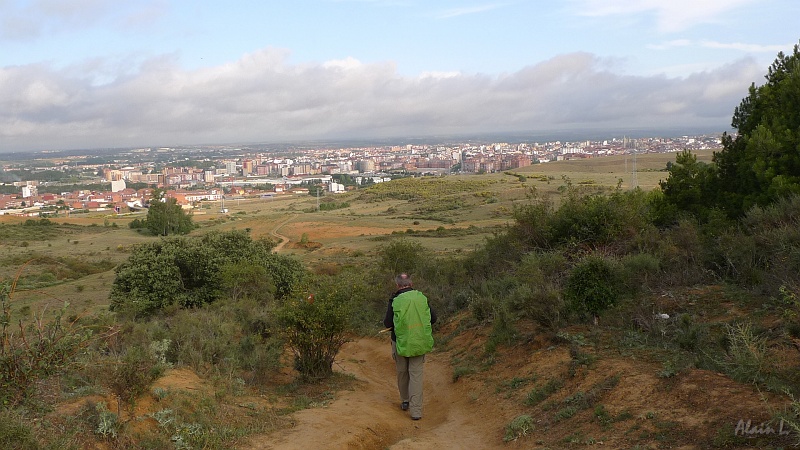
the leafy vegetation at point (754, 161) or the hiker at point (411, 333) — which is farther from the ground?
the leafy vegetation at point (754, 161)

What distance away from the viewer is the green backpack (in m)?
7.52

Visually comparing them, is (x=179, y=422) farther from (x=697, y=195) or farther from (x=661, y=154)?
(x=661, y=154)

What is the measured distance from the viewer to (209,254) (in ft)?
57.5

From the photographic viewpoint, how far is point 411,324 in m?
7.53

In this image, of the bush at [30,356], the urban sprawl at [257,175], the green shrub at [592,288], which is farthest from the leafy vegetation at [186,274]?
the urban sprawl at [257,175]

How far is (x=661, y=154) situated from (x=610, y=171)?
1832 centimetres

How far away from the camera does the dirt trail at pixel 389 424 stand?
6316 mm

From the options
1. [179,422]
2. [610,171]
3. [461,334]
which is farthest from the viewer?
[610,171]

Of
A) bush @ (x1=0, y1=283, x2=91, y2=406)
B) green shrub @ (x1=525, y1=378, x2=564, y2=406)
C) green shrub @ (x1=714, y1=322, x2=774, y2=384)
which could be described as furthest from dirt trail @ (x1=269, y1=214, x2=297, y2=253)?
green shrub @ (x1=714, y1=322, x2=774, y2=384)

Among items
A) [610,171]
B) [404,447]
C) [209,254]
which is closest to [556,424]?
[404,447]

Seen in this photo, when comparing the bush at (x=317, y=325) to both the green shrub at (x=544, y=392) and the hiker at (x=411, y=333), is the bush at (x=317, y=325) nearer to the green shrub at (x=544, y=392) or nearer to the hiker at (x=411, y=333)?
the hiker at (x=411, y=333)

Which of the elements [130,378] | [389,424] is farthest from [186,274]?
[389,424]

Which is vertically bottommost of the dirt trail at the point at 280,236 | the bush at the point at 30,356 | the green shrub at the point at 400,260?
the dirt trail at the point at 280,236

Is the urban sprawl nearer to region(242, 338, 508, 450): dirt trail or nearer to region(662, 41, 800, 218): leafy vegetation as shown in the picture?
region(662, 41, 800, 218): leafy vegetation
